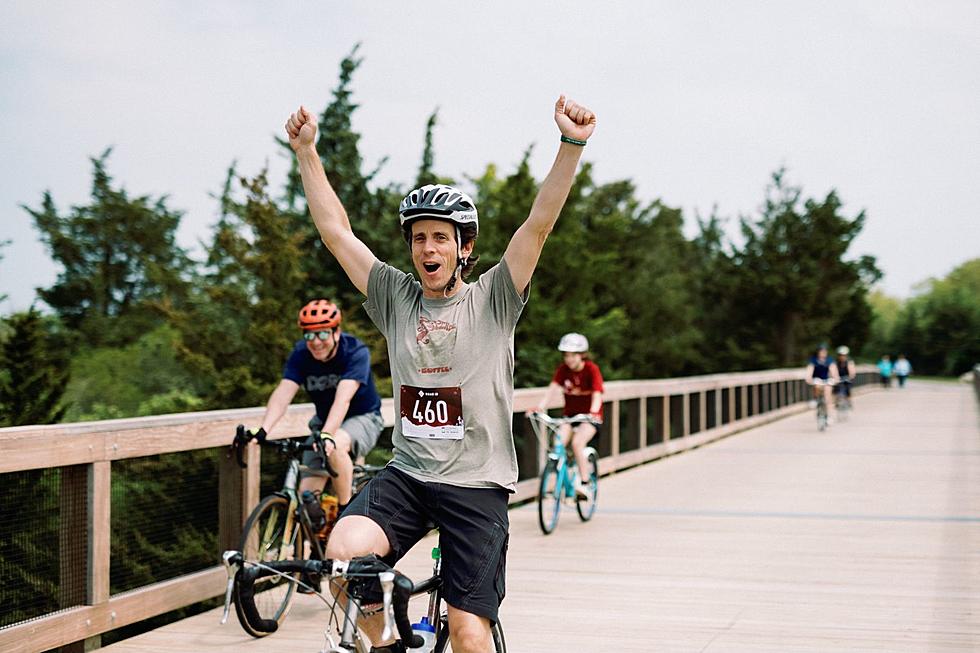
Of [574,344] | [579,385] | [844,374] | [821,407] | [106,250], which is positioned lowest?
[821,407]

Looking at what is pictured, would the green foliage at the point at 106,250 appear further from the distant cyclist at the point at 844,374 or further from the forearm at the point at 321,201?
Result: the forearm at the point at 321,201

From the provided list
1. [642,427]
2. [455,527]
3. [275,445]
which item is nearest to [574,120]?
[455,527]

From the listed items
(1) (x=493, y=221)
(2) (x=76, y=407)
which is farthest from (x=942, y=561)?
(1) (x=493, y=221)

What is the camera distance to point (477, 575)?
3641mm

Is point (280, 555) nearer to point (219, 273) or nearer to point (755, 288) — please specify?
point (219, 273)

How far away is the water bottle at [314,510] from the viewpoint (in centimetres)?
677

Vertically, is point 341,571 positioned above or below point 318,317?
below

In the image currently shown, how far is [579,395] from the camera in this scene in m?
11.3

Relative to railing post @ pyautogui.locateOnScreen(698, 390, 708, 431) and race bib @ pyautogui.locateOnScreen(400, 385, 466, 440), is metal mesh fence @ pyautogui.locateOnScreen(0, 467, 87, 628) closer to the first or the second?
race bib @ pyautogui.locateOnScreen(400, 385, 466, 440)

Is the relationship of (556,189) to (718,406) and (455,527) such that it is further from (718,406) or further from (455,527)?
(718,406)

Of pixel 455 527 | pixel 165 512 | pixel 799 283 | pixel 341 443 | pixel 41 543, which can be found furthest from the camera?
pixel 799 283

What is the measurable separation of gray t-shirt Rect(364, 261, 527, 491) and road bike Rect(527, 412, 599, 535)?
6.83m

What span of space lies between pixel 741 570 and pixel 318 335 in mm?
3755

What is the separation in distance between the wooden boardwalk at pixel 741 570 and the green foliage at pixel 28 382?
838 cm
